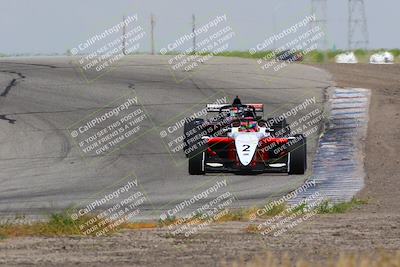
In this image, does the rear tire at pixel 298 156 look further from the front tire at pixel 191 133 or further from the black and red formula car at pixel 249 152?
the front tire at pixel 191 133

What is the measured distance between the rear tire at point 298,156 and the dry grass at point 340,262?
33.0ft

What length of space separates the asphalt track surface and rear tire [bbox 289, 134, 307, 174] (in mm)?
253

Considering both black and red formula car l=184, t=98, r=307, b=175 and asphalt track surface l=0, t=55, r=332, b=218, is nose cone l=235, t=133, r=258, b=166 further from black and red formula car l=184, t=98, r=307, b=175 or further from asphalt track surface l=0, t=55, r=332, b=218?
asphalt track surface l=0, t=55, r=332, b=218

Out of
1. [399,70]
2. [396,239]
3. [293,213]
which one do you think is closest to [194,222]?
[293,213]

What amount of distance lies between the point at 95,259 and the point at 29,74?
1145 inches

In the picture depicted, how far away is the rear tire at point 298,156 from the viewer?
2166 cm

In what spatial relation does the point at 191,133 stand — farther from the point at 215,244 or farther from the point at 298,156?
the point at 215,244

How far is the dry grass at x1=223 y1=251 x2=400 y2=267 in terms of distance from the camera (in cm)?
831

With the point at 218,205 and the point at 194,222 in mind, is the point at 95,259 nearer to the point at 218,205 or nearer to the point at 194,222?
the point at 194,222

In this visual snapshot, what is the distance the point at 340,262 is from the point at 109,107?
82.5 ft

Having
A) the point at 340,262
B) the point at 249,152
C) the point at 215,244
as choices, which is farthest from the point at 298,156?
the point at 340,262

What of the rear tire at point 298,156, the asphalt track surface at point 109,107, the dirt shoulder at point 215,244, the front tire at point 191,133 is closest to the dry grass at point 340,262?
the dirt shoulder at point 215,244

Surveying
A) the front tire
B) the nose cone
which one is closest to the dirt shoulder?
the nose cone

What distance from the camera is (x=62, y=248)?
12422 mm
